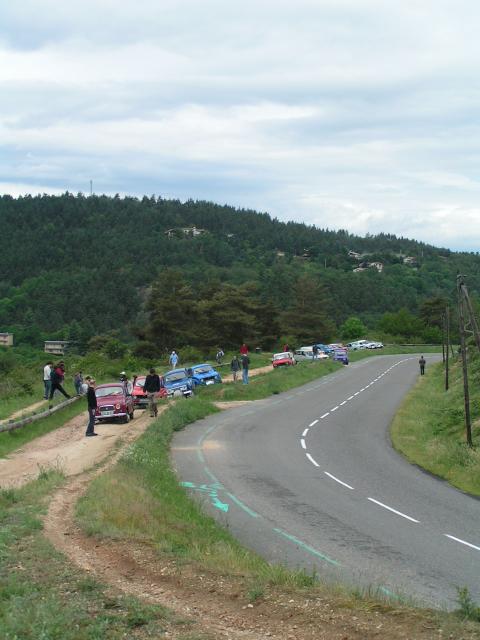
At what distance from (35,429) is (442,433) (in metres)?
14.4

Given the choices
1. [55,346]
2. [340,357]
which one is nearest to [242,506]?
[340,357]

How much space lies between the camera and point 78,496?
1429 cm

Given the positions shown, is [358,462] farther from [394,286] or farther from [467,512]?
[394,286]

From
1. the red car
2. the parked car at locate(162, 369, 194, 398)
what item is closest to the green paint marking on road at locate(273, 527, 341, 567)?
the red car

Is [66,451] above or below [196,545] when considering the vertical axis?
below

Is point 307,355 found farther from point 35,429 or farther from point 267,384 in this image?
point 35,429

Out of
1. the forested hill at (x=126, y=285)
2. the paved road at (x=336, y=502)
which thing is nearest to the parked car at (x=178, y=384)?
the paved road at (x=336, y=502)

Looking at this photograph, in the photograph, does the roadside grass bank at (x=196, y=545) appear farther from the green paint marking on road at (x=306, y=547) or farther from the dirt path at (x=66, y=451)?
the dirt path at (x=66, y=451)

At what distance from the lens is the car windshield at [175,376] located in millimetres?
38969

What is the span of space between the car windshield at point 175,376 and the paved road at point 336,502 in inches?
274

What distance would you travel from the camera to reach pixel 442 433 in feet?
89.8

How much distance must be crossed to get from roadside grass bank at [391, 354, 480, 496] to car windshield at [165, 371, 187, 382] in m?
11.1

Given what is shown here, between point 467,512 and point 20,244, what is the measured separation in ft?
590

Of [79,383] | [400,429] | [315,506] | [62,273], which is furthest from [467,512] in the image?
[62,273]
